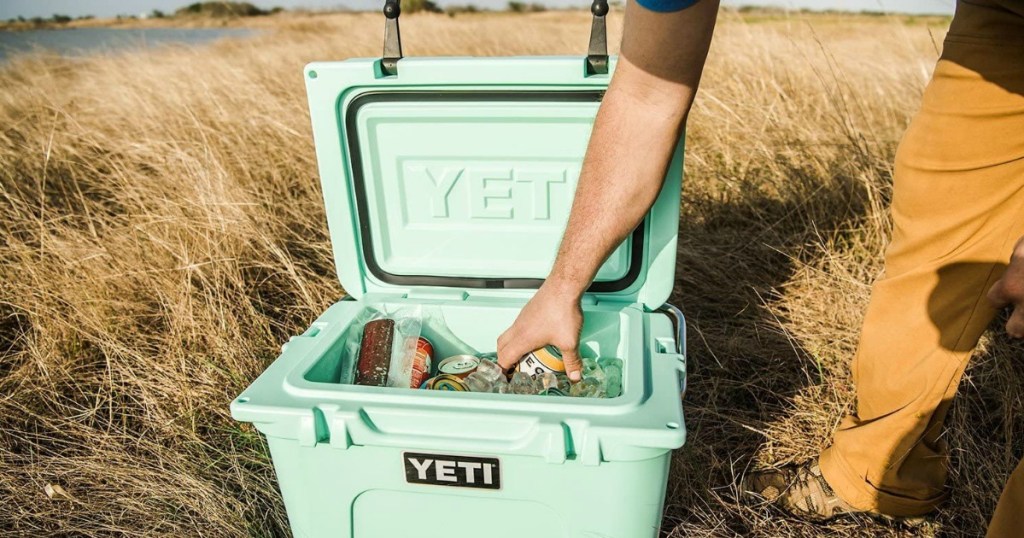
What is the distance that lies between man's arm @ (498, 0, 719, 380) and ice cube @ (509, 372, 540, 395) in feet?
0.18

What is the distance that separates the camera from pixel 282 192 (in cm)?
274

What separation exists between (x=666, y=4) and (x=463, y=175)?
1.93ft

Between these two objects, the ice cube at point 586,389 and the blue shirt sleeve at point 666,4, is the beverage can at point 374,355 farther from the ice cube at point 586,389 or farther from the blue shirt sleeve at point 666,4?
the blue shirt sleeve at point 666,4

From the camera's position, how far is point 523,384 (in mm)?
1288

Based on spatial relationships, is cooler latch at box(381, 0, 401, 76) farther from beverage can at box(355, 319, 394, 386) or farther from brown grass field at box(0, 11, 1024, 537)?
brown grass field at box(0, 11, 1024, 537)

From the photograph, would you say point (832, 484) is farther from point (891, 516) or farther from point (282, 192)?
point (282, 192)

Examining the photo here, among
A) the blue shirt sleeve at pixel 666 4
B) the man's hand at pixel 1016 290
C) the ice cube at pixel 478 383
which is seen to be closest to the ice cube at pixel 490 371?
the ice cube at pixel 478 383

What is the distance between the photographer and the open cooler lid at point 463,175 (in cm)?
129

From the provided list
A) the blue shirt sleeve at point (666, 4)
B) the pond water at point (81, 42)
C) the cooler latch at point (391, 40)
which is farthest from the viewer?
the pond water at point (81, 42)

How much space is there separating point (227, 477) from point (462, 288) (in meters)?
0.76

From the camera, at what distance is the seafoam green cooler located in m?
1.01

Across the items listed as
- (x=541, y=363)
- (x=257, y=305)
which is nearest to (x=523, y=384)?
(x=541, y=363)

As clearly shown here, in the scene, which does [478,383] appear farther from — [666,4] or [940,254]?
[940,254]

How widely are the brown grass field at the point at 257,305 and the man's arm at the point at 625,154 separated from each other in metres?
0.65
